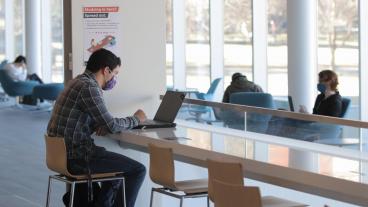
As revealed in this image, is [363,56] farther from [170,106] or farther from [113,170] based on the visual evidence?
[113,170]

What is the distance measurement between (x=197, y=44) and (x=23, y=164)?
319 inches

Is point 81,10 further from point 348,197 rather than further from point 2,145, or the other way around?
point 2,145

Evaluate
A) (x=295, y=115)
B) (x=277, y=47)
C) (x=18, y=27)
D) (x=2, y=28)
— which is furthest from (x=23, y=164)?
(x=2, y=28)

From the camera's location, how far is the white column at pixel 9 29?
78.7 feet

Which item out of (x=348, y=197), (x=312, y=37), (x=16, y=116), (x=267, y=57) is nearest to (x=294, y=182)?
(x=348, y=197)

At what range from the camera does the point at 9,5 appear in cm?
2392

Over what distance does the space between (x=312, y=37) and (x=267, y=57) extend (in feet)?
10.4

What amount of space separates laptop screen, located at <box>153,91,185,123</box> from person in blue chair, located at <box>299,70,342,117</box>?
9.90 ft

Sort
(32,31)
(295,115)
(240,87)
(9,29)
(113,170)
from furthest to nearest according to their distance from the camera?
(9,29)
(32,31)
(240,87)
(295,115)
(113,170)

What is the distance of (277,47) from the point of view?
48.5ft

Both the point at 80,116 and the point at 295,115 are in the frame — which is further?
the point at 295,115

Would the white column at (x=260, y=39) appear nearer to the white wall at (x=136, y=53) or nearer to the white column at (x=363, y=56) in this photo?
the white column at (x=363, y=56)

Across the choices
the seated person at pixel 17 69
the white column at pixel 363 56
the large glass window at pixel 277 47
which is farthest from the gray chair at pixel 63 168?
the seated person at pixel 17 69

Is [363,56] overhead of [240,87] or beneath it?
overhead
